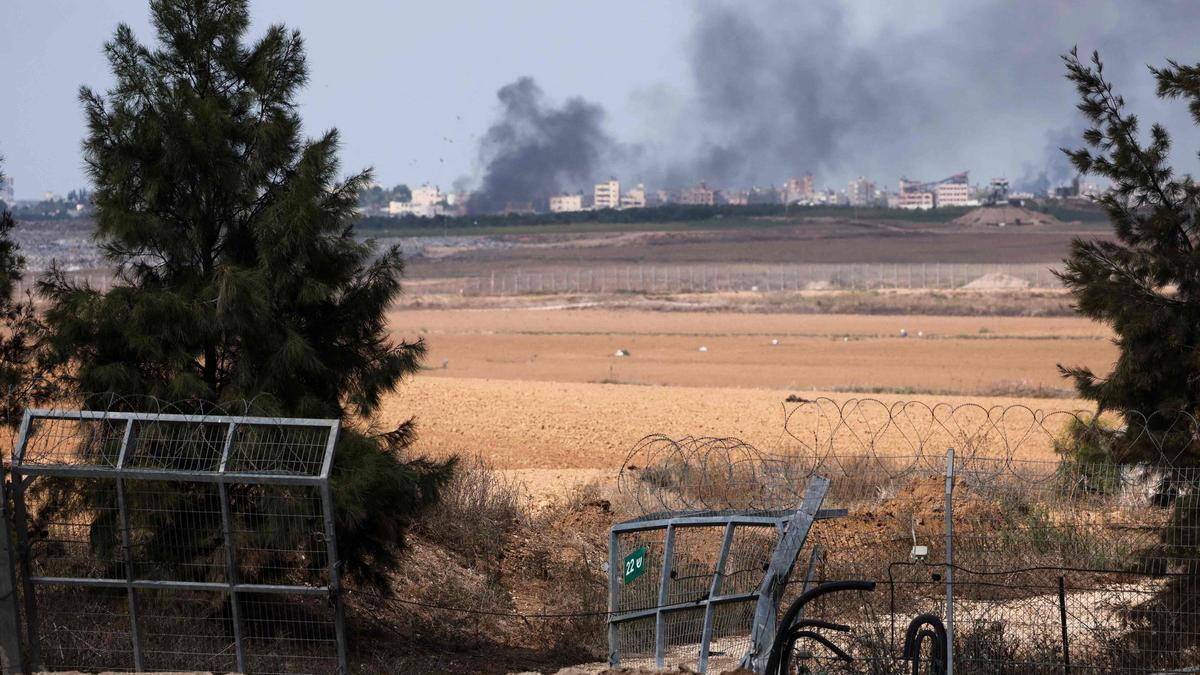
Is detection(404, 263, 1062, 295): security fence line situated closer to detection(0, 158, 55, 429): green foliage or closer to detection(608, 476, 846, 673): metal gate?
detection(0, 158, 55, 429): green foliage

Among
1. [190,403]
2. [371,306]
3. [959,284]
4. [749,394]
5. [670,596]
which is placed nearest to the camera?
[670,596]

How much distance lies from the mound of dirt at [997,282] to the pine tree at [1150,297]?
273ft

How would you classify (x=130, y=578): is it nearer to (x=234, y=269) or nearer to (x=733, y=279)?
(x=234, y=269)

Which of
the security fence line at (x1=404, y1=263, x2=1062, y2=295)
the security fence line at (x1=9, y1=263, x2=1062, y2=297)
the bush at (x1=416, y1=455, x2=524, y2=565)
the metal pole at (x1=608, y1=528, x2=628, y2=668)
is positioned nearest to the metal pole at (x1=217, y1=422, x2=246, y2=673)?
the metal pole at (x1=608, y1=528, x2=628, y2=668)

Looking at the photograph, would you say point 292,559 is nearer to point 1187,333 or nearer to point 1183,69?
point 1187,333

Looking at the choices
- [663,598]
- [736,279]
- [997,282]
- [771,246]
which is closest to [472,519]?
[663,598]

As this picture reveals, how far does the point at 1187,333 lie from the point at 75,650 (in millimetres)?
10366

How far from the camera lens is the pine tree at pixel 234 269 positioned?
12062 mm

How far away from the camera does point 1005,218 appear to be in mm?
187375

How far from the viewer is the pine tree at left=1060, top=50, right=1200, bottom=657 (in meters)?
12.5

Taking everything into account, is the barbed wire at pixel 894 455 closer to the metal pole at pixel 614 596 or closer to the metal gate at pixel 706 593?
the metal gate at pixel 706 593

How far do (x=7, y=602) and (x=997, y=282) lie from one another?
94166 millimetres

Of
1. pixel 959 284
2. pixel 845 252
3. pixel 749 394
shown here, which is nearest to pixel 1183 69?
pixel 749 394

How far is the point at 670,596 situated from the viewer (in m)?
11.4
